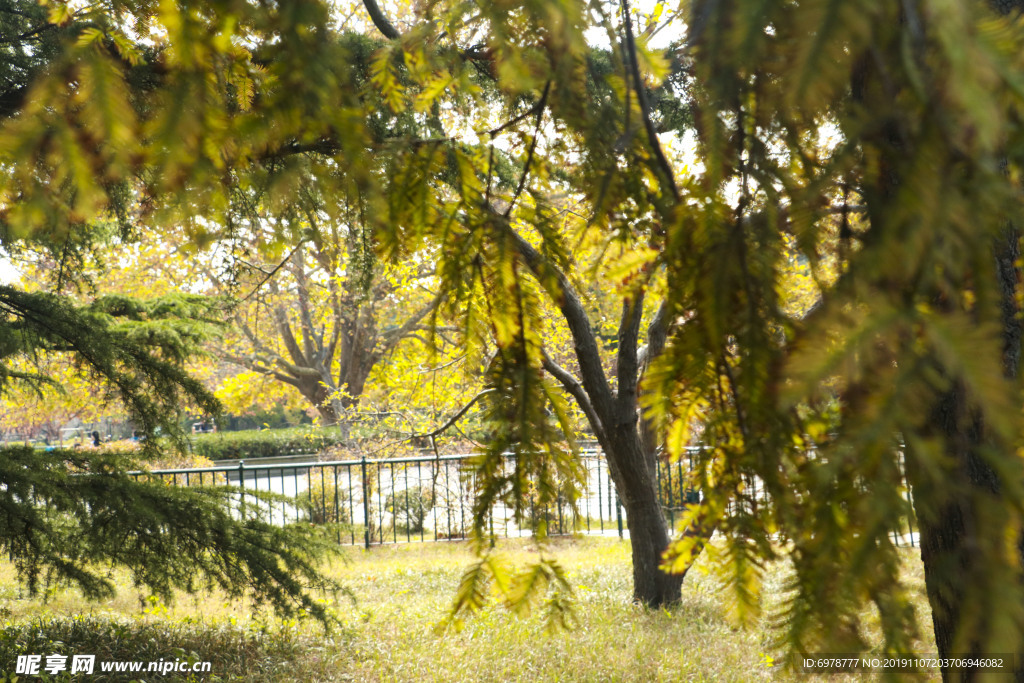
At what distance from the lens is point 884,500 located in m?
0.68

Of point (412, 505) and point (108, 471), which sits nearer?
point (108, 471)

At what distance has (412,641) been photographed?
5.14 metres

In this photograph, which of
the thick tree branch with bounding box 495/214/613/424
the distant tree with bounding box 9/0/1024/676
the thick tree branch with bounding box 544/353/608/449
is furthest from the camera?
the thick tree branch with bounding box 544/353/608/449

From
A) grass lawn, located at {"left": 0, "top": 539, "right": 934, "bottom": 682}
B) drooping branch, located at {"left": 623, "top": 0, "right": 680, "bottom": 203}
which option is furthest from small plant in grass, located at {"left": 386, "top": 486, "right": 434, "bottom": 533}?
drooping branch, located at {"left": 623, "top": 0, "right": 680, "bottom": 203}

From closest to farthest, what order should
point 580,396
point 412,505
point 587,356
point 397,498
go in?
point 587,356
point 580,396
point 397,498
point 412,505

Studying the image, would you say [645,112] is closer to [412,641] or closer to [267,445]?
[412,641]

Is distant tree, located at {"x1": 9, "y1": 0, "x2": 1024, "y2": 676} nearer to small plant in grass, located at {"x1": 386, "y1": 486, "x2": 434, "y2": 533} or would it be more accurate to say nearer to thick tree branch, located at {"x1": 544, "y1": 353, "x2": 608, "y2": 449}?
thick tree branch, located at {"x1": 544, "y1": 353, "x2": 608, "y2": 449}

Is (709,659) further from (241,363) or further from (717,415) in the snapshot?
(241,363)

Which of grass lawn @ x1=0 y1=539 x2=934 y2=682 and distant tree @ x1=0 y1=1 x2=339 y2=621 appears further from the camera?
grass lawn @ x1=0 y1=539 x2=934 y2=682

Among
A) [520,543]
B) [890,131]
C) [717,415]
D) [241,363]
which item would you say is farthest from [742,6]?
Result: [241,363]

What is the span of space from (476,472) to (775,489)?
539 mm

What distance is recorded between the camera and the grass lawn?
438cm

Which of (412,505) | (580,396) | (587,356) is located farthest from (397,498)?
(587,356)

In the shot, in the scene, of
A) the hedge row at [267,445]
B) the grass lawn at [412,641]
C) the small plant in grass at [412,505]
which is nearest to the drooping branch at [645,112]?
the grass lawn at [412,641]
